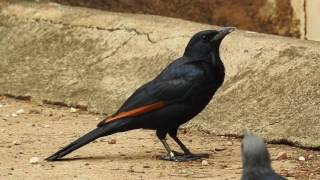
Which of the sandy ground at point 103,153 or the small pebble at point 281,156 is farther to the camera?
the small pebble at point 281,156

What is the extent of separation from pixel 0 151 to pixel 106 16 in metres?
2.19

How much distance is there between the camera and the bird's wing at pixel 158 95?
585 cm

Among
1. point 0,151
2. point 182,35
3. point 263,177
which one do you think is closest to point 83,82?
point 182,35

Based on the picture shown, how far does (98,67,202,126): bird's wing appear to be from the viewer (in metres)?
5.85

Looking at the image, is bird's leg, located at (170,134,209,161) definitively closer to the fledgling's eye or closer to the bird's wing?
the bird's wing

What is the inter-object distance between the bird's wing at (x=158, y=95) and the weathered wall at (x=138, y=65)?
93cm

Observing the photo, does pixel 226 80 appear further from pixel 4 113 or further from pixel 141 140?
pixel 4 113

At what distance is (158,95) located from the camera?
5883 millimetres

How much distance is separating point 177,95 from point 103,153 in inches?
27.5

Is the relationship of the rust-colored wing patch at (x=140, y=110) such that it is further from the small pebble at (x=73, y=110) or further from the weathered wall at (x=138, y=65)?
the small pebble at (x=73, y=110)

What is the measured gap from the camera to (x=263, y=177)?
155 inches

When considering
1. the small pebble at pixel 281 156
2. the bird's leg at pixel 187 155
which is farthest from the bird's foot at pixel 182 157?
the small pebble at pixel 281 156

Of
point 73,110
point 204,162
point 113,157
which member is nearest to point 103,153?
point 113,157

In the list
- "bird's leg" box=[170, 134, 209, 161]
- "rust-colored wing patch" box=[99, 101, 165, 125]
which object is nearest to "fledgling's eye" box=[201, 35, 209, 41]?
"rust-colored wing patch" box=[99, 101, 165, 125]
